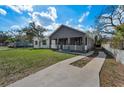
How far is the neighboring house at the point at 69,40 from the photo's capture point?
1652cm

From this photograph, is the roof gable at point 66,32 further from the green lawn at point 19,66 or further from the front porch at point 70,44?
the green lawn at point 19,66

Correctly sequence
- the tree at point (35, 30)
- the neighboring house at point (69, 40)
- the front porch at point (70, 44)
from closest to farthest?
1. the neighboring house at point (69, 40)
2. the front porch at point (70, 44)
3. the tree at point (35, 30)

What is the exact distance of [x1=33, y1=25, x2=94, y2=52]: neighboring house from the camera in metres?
16.5

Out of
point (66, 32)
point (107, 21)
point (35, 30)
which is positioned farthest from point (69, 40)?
point (35, 30)

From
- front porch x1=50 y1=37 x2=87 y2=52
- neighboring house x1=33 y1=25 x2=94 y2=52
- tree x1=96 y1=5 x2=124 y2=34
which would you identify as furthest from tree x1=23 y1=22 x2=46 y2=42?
tree x1=96 y1=5 x2=124 y2=34

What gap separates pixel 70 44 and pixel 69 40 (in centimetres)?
84

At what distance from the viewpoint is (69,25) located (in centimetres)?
1711

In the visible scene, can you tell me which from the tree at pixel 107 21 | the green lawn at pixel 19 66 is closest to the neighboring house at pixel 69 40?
the tree at pixel 107 21

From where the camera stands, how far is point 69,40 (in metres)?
18.0

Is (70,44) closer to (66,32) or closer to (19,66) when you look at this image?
(66,32)

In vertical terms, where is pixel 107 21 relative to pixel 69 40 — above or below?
above

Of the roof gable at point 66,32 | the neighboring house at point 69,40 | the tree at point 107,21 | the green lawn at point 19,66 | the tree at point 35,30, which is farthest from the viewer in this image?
the tree at point 35,30
